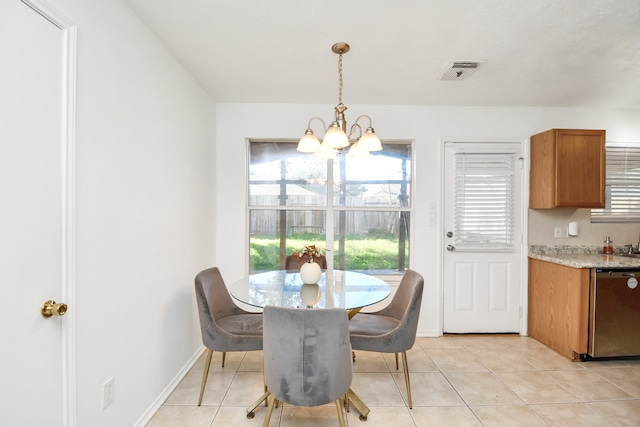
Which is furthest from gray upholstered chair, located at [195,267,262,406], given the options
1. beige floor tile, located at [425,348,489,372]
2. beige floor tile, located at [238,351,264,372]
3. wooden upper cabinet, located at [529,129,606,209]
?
wooden upper cabinet, located at [529,129,606,209]

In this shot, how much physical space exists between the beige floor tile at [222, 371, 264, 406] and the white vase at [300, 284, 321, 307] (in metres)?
0.84

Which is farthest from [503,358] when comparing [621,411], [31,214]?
[31,214]

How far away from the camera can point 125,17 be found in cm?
168

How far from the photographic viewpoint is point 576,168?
2928 millimetres

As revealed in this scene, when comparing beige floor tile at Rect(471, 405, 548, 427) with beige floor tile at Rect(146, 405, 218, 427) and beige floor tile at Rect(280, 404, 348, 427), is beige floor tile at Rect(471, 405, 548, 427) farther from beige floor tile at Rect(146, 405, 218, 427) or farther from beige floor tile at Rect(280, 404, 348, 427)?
beige floor tile at Rect(146, 405, 218, 427)

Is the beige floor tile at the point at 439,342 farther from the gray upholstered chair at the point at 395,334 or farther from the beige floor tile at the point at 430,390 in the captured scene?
the gray upholstered chair at the point at 395,334

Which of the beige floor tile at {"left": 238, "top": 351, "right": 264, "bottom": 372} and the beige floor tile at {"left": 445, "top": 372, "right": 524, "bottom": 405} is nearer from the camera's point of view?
the beige floor tile at {"left": 445, "top": 372, "right": 524, "bottom": 405}

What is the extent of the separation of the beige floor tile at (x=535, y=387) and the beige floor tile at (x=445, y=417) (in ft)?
1.72

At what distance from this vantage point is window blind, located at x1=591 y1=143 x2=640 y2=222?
10.9 ft

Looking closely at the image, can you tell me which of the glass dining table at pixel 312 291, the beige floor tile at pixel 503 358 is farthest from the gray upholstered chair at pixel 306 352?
the beige floor tile at pixel 503 358

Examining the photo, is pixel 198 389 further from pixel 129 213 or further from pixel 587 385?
pixel 587 385

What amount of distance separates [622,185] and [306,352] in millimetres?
4060

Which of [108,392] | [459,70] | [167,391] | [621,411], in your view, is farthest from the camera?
[459,70]

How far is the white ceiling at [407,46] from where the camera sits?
5.65 feet
